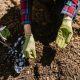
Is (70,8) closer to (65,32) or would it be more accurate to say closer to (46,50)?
(65,32)

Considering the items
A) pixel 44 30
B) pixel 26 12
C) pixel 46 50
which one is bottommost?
pixel 46 50

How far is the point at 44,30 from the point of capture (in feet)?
7.27

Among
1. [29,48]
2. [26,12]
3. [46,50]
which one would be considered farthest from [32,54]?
[26,12]

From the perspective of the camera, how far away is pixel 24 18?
2.04m

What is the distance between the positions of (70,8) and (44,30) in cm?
38

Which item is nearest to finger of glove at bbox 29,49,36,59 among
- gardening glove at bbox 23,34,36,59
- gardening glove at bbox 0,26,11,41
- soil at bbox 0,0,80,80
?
gardening glove at bbox 23,34,36,59

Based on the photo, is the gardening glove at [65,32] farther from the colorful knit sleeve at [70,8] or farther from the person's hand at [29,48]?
the person's hand at [29,48]

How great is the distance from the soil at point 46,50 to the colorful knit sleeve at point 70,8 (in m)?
0.19

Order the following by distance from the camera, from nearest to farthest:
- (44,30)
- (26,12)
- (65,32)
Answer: (65,32) → (26,12) → (44,30)

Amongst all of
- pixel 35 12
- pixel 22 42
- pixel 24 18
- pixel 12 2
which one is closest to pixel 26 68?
pixel 22 42

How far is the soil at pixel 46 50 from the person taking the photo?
6.59 feet

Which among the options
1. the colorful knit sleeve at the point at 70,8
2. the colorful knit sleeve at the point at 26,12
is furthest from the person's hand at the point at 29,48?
the colorful knit sleeve at the point at 70,8

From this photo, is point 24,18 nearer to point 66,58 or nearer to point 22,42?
point 22,42

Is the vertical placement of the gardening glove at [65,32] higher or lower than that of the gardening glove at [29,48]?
higher
